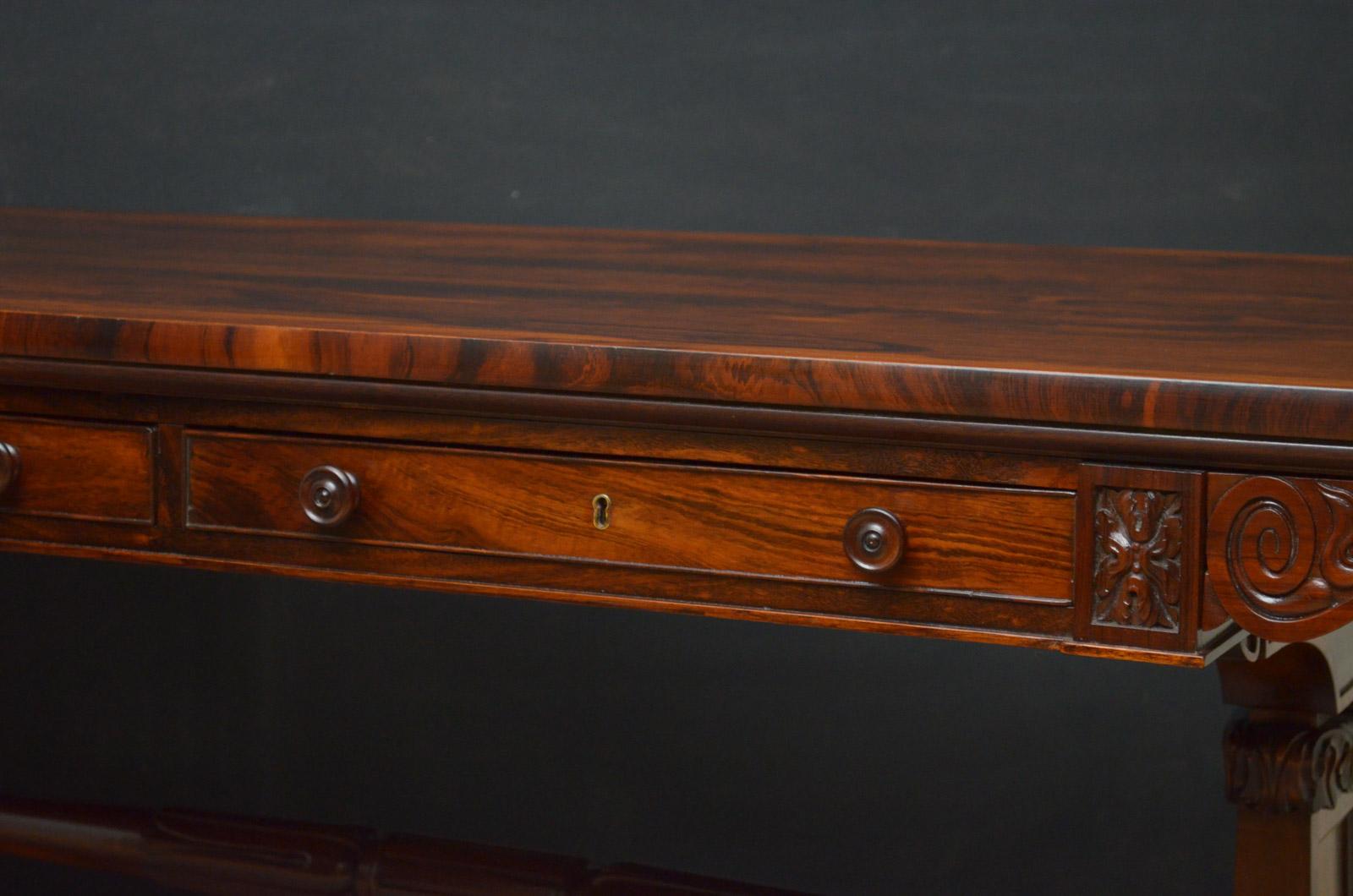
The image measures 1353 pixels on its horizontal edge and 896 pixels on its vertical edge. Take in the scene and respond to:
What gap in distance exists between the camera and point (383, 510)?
1.27 m

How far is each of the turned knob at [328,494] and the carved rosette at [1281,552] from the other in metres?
0.61

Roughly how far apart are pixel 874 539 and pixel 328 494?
1.34ft

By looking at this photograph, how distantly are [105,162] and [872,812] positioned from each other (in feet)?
5.13

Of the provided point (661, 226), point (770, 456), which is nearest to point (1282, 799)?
point (770, 456)

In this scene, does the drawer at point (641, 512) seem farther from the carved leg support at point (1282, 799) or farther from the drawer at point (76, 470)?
the carved leg support at point (1282, 799)

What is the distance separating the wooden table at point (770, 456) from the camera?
107 centimetres

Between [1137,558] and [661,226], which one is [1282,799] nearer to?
[1137,558]

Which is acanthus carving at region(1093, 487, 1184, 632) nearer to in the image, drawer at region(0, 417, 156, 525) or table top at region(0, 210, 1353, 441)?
table top at region(0, 210, 1353, 441)

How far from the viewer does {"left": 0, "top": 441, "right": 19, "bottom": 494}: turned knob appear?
1.36m

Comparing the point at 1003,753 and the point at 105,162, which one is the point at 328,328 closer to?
the point at 1003,753

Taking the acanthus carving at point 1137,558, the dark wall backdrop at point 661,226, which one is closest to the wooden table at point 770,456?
the acanthus carving at point 1137,558

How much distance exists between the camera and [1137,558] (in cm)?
110

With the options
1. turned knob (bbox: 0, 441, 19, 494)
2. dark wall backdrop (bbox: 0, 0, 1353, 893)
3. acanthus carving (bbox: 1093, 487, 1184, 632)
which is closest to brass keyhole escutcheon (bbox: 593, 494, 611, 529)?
acanthus carving (bbox: 1093, 487, 1184, 632)

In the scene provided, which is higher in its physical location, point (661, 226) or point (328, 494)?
point (661, 226)
